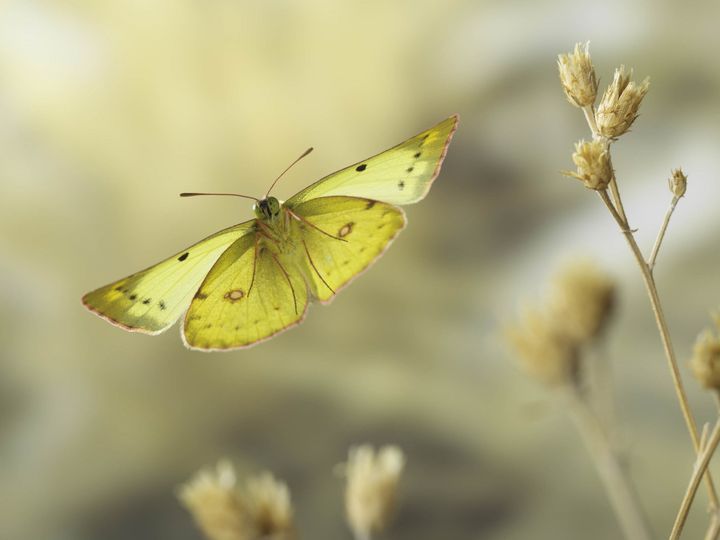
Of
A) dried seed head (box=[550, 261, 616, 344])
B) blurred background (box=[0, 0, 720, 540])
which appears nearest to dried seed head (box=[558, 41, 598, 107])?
dried seed head (box=[550, 261, 616, 344])

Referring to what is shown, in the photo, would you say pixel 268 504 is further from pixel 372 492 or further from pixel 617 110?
pixel 617 110

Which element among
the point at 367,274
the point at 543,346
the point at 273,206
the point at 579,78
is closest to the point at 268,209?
the point at 273,206

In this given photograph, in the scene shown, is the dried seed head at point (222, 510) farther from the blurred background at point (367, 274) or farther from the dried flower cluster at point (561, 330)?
the blurred background at point (367, 274)

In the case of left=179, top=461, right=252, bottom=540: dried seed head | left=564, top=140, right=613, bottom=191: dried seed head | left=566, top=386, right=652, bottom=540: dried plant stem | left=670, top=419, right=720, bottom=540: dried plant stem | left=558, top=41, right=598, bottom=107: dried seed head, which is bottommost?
left=566, top=386, right=652, bottom=540: dried plant stem

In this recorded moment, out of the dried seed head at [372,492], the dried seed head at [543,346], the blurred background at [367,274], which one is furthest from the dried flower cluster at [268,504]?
the blurred background at [367,274]

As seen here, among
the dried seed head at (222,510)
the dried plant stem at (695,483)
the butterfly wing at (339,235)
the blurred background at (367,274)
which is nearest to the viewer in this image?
the dried plant stem at (695,483)

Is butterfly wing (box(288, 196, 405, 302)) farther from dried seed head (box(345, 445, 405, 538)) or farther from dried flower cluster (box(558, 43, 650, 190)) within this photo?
dried seed head (box(345, 445, 405, 538))


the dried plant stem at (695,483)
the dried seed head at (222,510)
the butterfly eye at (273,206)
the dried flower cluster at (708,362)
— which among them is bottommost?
the dried plant stem at (695,483)
